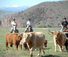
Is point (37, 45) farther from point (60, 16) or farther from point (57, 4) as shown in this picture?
point (57, 4)

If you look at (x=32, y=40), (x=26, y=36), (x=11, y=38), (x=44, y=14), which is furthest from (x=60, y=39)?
(x=44, y=14)

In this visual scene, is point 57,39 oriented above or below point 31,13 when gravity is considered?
below

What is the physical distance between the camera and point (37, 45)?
10.5 metres

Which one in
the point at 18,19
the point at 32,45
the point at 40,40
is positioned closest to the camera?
the point at 32,45

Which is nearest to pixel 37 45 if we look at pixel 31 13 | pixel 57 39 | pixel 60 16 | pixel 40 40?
pixel 40 40

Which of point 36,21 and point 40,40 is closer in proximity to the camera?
point 40,40

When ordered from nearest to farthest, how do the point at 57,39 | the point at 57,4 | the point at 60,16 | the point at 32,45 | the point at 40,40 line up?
the point at 32,45
the point at 40,40
the point at 57,39
the point at 60,16
the point at 57,4

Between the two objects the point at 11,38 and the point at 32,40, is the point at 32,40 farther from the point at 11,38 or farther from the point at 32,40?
the point at 11,38

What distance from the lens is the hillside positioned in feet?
318

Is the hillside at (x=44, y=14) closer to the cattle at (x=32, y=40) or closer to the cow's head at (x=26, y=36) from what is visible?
the cattle at (x=32, y=40)

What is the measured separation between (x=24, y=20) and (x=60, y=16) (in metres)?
20.8

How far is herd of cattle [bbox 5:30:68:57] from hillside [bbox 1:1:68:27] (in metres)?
79.0

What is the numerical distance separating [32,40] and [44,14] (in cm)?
9483

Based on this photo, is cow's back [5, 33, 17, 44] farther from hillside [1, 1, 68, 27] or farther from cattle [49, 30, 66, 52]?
hillside [1, 1, 68, 27]
